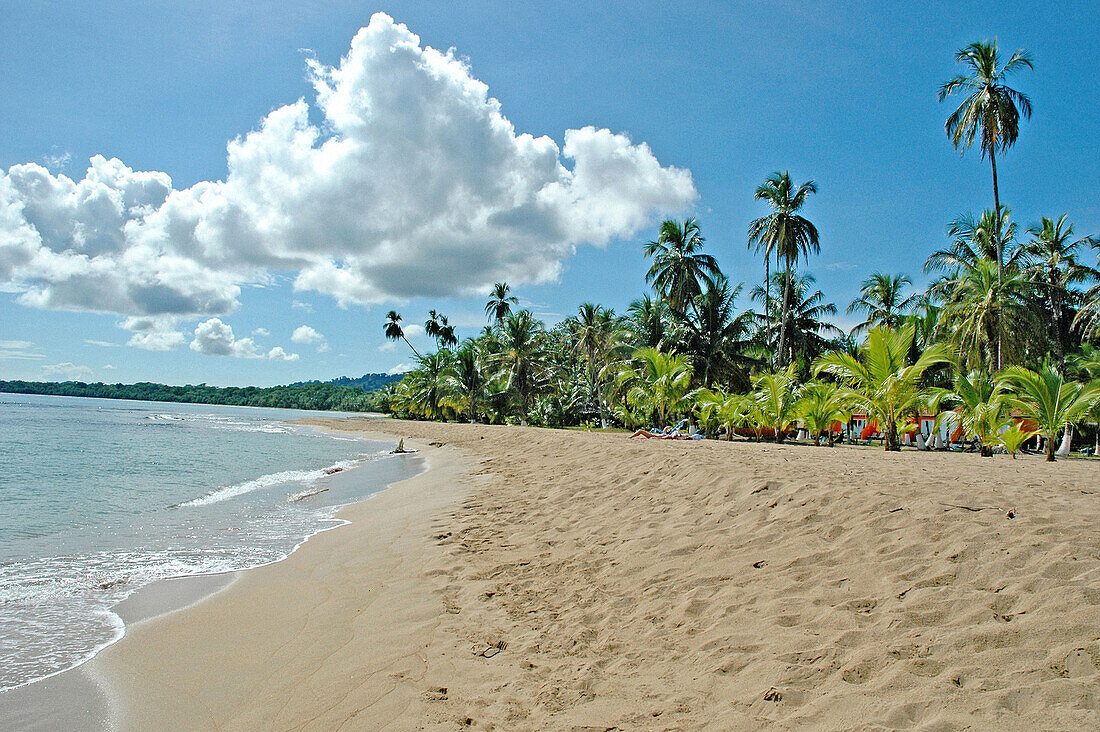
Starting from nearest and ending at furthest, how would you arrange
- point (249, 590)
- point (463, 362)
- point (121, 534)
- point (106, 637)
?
point (106, 637), point (249, 590), point (121, 534), point (463, 362)

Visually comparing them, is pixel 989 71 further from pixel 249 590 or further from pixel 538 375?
pixel 249 590

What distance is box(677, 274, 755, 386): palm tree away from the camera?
98.1 feet

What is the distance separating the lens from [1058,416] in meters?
10.5

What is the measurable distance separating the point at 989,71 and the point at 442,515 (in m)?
28.7

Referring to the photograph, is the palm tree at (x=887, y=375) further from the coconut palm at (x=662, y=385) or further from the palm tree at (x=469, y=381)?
the palm tree at (x=469, y=381)

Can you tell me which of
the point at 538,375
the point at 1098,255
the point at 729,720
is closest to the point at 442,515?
the point at 729,720

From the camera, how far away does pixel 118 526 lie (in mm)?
7688

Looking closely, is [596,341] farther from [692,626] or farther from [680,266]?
[692,626]

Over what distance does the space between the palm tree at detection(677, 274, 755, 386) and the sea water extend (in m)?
17.9

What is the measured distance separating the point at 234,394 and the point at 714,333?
150m

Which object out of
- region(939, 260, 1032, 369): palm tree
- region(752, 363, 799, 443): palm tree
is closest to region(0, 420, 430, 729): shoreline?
region(752, 363, 799, 443): palm tree

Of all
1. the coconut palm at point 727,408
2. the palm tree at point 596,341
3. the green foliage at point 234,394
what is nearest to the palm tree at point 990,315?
the coconut palm at point 727,408

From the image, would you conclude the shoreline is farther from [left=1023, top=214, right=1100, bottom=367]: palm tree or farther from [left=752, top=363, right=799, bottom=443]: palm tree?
[left=1023, top=214, right=1100, bottom=367]: palm tree

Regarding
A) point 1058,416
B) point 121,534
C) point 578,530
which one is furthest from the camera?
point 1058,416
